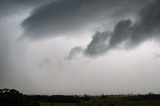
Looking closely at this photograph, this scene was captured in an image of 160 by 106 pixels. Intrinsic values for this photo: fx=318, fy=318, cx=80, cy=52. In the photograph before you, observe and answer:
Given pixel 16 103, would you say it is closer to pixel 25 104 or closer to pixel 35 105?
pixel 25 104

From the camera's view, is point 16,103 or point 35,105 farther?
point 35,105

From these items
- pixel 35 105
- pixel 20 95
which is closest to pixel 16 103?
pixel 20 95

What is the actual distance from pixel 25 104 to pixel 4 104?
8.49 m

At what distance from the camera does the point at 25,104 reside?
131m

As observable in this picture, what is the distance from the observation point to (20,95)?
13062cm

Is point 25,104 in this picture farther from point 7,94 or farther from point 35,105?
point 35,105

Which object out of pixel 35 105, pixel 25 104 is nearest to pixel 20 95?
pixel 25 104

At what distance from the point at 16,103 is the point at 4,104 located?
5053mm

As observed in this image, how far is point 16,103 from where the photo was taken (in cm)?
12744

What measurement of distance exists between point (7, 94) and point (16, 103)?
238 inches

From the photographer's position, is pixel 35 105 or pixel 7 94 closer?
pixel 7 94

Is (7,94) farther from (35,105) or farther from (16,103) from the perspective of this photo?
(35,105)

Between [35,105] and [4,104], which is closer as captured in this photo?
[4,104]

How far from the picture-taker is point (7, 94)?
130m
